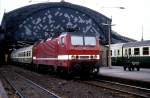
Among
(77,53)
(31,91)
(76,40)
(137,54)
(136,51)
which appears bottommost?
(31,91)

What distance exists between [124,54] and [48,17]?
65.1m

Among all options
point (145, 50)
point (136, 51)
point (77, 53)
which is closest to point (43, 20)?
point (136, 51)

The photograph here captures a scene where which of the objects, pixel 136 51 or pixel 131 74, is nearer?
pixel 131 74

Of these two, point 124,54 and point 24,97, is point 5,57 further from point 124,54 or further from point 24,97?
point 24,97

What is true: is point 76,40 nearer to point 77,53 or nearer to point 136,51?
point 77,53

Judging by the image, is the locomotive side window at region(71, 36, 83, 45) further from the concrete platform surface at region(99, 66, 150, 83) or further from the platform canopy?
the platform canopy

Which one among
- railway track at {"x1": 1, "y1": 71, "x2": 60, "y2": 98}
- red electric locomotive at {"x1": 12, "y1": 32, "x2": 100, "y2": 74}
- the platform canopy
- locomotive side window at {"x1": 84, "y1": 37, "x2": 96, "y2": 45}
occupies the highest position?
the platform canopy

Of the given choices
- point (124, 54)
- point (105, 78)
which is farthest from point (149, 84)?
point (124, 54)

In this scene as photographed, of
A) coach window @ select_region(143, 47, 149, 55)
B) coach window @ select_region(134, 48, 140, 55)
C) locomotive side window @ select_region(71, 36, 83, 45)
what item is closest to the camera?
locomotive side window @ select_region(71, 36, 83, 45)

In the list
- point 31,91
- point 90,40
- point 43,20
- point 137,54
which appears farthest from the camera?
point 43,20

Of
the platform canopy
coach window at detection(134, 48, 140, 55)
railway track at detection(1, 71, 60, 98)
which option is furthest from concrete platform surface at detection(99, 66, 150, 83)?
the platform canopy

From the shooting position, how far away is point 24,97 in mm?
14617

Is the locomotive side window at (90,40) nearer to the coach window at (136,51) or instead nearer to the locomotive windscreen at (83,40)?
the locomotive windscreen at (83,40)

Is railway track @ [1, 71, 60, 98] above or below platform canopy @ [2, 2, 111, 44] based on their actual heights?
below
